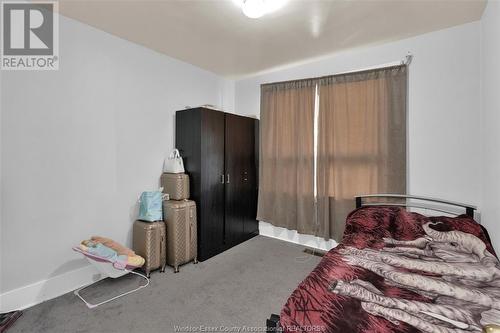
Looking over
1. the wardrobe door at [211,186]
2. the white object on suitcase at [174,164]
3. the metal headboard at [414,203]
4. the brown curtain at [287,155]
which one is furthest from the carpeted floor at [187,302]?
the white object on suitcase at [174,164]

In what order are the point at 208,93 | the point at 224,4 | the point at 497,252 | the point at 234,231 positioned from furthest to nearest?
the point at 208,93
the point at 234,231
the point at 224,4
the point at 497,252

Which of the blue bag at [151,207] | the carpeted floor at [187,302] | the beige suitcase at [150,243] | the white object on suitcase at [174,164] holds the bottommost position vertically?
the carpeted floor at [187,302]

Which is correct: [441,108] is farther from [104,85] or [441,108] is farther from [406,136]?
[104,85]

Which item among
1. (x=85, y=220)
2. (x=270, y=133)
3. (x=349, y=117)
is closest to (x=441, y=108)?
(x=349, y=117)

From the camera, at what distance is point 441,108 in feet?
8.09

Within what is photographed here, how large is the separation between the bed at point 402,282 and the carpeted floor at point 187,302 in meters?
0.85

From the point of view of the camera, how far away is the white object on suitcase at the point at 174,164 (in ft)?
9.67

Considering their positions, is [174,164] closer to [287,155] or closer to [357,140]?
[287,155]

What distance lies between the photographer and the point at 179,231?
2.73 metres

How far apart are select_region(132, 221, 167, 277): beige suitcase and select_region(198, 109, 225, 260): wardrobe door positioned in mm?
467

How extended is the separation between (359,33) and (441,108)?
1.17 metres

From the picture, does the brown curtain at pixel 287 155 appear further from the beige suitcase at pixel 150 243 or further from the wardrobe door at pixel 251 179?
the beige suitcase at pixel 150 243

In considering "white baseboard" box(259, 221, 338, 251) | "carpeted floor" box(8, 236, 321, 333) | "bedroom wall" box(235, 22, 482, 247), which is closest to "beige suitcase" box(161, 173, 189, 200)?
"carpeted floor" box(8, 236, 321, 333)

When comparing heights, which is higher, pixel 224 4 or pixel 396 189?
pixel 224 4
